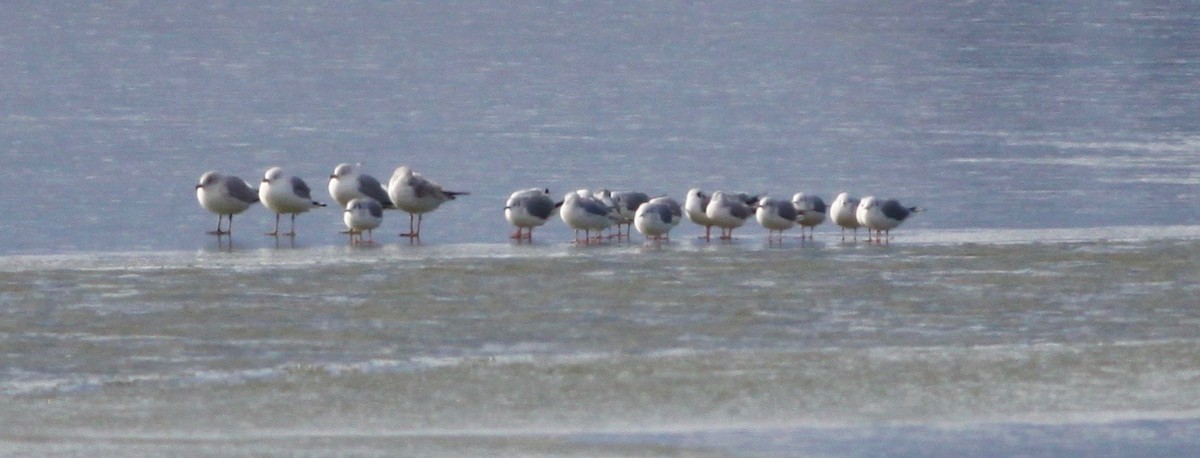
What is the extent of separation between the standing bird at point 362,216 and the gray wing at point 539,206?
105cm

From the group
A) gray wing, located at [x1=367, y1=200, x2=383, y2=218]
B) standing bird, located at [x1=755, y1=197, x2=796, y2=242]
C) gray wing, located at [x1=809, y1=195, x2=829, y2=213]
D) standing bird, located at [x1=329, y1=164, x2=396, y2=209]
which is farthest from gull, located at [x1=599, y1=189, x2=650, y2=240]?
→ standing bird, located at [x1=329, y1=164, x2=396, y2=209]

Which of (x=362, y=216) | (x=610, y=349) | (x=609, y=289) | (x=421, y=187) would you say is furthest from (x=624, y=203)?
(x=610, y=349)

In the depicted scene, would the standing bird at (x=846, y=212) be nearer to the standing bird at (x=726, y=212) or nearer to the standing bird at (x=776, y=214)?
the standing bird at (x=776, y=214)

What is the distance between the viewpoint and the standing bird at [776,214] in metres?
15.5

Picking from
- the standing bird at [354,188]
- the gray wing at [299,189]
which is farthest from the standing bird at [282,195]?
the standing bird at [354,188]

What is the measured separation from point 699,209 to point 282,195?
3.06 metres

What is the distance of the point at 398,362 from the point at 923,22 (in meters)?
60.4

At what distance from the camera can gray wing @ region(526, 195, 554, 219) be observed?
1558 centimetres

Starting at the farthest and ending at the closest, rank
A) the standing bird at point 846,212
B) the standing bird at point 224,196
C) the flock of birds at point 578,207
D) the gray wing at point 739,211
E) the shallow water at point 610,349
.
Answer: the standing bird at point 224,196, the standing bird at point 846,212, the gray wing at point 739,211, the flock of birds at point 578,207, the shallow water at point 610,349

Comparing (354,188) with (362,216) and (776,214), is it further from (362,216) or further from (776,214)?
(776,214)

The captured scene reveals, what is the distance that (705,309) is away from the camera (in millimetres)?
11758

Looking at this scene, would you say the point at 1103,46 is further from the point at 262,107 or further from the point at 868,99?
the point at 262,107

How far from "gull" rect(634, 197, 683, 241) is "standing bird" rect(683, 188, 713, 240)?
1.34 feet

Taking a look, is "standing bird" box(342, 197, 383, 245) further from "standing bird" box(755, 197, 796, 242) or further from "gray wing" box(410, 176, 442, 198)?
"standing bird" box(755, 197, 796, 242)
